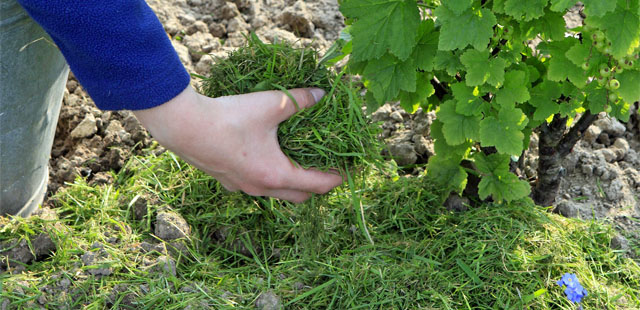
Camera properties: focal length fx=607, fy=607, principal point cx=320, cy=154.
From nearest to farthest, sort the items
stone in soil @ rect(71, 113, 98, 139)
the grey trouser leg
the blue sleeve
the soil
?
the blue sleeve → the grey trouser leg → the soil → stone in soil @ rect(71, 113, 98, 139)

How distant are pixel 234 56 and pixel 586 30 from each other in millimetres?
1209

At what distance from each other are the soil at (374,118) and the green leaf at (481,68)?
749 millimetres

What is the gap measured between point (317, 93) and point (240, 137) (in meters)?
0.35

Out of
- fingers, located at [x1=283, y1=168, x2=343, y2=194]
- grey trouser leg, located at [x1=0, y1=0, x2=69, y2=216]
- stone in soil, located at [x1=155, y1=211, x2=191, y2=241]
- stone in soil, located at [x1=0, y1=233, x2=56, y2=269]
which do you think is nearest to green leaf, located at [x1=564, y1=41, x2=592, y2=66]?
fingers, located at [x1=283, y1=168, x2=343, y2=194]

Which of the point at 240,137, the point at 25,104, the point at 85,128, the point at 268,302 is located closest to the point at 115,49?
the point at 240,137

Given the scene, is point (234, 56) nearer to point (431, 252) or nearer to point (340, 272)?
point (340, 272)

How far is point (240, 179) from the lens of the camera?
209 centimetres

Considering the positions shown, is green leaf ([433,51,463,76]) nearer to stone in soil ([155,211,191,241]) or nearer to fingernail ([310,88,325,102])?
fingernail ([310,88,325,102])

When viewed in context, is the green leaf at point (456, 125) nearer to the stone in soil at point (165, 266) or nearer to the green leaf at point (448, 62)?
the green leaf at point (448, 62)

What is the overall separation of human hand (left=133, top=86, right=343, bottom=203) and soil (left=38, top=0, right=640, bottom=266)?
1.63 feet

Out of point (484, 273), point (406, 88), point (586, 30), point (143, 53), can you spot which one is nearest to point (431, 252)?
point (484, 273)

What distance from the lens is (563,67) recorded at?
6.50 ft

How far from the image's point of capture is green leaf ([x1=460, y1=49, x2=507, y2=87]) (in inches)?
76.8

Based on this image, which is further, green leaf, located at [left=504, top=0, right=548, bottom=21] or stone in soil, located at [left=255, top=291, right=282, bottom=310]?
stone in soil, located at [left=255, top=291, right=282, bottom=310]
